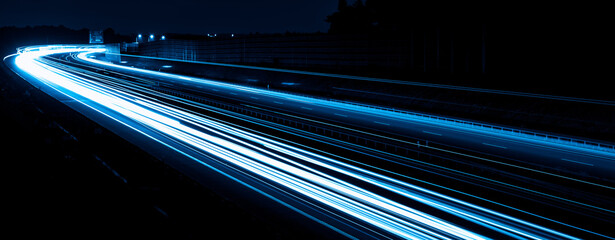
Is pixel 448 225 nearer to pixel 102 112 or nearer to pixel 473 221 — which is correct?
pixel 473 221

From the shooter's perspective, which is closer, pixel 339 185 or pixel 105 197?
pixel 105 197

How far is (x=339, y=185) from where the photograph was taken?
989cm

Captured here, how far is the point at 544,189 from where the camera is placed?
10.9 m

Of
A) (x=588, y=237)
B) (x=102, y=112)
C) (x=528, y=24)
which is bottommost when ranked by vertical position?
(x=588, y=237)

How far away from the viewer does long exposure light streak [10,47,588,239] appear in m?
7.61

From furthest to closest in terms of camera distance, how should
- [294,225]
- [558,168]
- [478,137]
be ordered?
[478,137], [558,168], [294,225]

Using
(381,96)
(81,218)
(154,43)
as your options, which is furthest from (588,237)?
(154,43)

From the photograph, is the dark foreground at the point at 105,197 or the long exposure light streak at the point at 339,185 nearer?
the long exposure light streak at the point at 339,185

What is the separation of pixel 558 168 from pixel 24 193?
1198 cm

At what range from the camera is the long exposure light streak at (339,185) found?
7.61m

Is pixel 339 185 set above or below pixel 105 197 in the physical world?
above

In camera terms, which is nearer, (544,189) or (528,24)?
(544,189)

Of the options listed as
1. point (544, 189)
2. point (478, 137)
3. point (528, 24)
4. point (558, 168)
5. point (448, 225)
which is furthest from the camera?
point (528, 24)

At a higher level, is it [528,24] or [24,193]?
[528,24]
